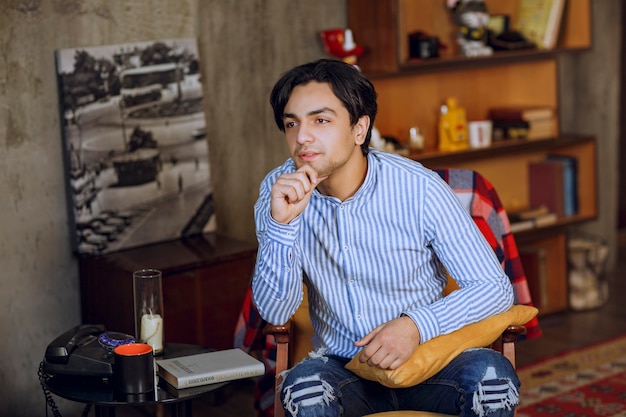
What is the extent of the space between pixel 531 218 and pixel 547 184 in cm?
29

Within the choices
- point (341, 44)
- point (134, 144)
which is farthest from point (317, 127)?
point (341, 44)

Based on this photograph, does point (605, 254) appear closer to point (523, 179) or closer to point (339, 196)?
point (523, 179)

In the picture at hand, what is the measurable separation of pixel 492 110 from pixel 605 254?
0.92 metres

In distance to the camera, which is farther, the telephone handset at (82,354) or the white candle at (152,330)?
the white candle at (152,330)

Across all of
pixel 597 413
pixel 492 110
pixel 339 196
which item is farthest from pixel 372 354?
pixel 492 110

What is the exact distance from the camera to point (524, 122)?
15.1ft

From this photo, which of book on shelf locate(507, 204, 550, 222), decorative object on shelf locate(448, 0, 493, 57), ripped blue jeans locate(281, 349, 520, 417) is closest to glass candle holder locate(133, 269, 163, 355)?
ripped blue jeans locate(281, 349, 520, 417)

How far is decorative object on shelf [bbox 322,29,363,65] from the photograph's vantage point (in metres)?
4.03

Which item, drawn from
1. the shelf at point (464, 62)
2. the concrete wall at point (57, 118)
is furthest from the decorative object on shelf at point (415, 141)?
the concrete wall at point (57, 118)

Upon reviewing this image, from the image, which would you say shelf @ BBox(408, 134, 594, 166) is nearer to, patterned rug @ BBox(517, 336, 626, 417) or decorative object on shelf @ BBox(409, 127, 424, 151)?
decorative object on shelf @ BBox(409, 127, 424, 151)

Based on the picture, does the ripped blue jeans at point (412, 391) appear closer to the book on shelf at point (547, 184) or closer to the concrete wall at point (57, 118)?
the concrete wall at point (57, 118)

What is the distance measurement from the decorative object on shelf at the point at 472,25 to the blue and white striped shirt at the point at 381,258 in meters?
1.96

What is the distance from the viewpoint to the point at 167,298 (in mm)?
3414

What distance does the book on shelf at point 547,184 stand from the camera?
188 inches
